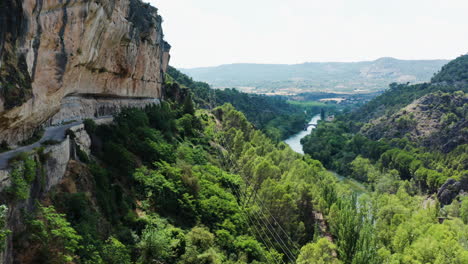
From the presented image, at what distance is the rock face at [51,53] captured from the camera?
14320 mm

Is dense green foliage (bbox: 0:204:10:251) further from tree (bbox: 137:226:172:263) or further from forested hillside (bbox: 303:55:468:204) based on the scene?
forested hillside (bbox: 303:55:468:204)

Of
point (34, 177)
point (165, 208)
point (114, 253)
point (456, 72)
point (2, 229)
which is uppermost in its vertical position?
point (456, 72)

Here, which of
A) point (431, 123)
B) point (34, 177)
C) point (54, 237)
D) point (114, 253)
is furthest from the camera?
point (431, 123)

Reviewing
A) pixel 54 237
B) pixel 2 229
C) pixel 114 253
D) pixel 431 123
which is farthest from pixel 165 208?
pixel 431 123

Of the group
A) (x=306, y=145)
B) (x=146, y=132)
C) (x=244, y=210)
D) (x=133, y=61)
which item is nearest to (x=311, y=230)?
(x=244, y=210)

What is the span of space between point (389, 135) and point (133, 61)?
100986 millimetres

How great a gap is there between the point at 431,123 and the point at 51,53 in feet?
393

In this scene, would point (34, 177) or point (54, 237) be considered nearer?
point (54, 237)

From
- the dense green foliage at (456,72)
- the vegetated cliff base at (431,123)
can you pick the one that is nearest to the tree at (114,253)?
the vegetated cliff base at (431,123)

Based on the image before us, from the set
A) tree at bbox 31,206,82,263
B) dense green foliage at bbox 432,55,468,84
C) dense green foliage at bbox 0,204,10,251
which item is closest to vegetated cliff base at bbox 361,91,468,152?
dense green foliage at bbox 432,55,468,84

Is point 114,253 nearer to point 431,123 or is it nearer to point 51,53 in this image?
point 51,53

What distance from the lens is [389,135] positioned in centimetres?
11444

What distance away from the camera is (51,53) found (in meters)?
18.0

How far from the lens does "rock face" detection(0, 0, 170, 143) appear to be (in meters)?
14.3
